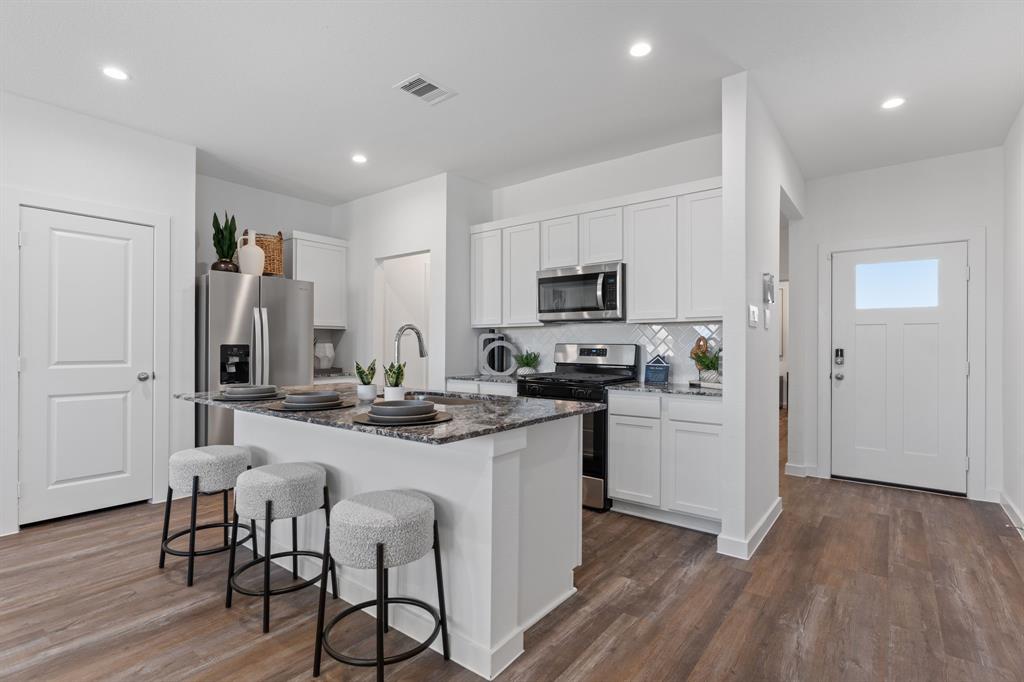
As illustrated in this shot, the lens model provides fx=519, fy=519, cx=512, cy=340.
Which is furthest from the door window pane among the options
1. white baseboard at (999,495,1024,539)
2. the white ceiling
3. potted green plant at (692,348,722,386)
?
potted green plant at (692,348,722,386)

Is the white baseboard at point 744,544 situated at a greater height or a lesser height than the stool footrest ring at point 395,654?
lesser

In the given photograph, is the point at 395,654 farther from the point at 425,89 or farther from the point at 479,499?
the point at 425,89

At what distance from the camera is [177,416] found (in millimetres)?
3855

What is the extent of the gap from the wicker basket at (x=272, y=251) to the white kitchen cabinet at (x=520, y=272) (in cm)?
213

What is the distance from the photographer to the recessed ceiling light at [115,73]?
2.85 meters

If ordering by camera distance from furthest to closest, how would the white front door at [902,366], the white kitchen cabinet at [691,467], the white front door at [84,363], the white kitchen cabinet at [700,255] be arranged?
the white front door at [902,366] < the white kitchen cabinet at [700,255] < the white front door at [84,363] < the white kitchen cabinet at [691,467]

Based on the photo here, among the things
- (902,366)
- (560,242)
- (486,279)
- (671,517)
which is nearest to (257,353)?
(486,279)

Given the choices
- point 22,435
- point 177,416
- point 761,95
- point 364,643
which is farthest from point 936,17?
point 22,435

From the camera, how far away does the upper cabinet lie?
5.09 m

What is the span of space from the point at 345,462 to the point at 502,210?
336 cm

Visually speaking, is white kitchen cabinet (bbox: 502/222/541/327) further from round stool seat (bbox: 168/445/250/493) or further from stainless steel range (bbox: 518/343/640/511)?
round stool seat (bbox: 168/445/250/493)

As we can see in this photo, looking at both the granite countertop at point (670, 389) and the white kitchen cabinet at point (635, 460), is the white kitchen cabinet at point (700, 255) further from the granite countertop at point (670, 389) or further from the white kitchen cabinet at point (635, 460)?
the white kitchen cabinet at point (635, 460)

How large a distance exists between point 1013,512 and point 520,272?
3.80 metres

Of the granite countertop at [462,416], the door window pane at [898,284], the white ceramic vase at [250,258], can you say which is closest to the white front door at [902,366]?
the door window pane at [898,284]
